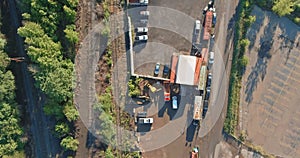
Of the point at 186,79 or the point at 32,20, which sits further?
the point at 186,79

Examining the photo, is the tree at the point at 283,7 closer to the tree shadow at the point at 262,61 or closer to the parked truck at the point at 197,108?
the tree shadow at the point at 262,61

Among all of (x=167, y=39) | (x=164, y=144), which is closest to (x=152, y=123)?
(x=164, y=144)

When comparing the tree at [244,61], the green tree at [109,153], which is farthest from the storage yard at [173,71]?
the green tree at [109,153]

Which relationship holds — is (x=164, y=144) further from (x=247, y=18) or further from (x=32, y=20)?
(x=32, y=20)

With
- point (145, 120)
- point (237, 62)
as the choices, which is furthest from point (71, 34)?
point (237, 62)

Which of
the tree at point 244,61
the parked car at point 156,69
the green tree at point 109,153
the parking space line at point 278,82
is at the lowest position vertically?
the green tree at point 109,153

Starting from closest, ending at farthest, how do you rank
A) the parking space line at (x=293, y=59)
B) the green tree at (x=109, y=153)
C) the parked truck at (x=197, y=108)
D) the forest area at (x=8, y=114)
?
the forest area at (x=8, y=114) → the green tree at (x=109, y=153) → the parked truck at (x=197, y=108) → the parking space line at (x=293, y=59)
